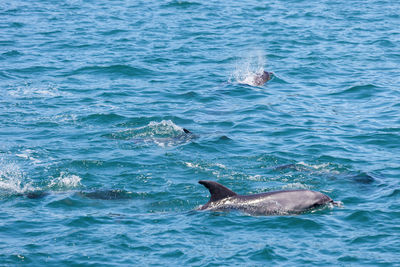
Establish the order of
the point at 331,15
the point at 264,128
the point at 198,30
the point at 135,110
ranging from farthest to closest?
the point at 331,15
the point at 198,30
the point at 135,110
the point at 264,128

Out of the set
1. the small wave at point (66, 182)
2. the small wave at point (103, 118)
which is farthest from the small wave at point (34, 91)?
the small wave at point (66, 182)

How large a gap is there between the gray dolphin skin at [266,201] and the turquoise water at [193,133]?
0.24 m

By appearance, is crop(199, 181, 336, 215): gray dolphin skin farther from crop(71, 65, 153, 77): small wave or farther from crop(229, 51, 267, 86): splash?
crop(71, 65, 153, 77): small wave

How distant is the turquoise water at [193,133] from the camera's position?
1307cm

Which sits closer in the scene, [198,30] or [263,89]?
[263,89]

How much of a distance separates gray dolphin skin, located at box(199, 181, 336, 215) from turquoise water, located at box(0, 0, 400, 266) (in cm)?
24

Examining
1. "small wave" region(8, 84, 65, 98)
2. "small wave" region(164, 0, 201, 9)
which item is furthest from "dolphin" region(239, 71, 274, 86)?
"small wave" region(164, 0, 201, 9)

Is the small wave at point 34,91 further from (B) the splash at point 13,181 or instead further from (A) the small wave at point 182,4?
(A) the small wave at point 182,4

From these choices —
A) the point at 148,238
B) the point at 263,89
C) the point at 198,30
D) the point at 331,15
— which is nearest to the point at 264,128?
the point at 263,89

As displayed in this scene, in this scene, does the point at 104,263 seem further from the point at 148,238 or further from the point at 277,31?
the point at 277,31

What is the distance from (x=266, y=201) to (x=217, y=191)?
44.0 inches

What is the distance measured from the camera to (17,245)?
12.8 m

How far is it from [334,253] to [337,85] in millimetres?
13251

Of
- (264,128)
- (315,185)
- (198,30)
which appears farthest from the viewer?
(198,30)
